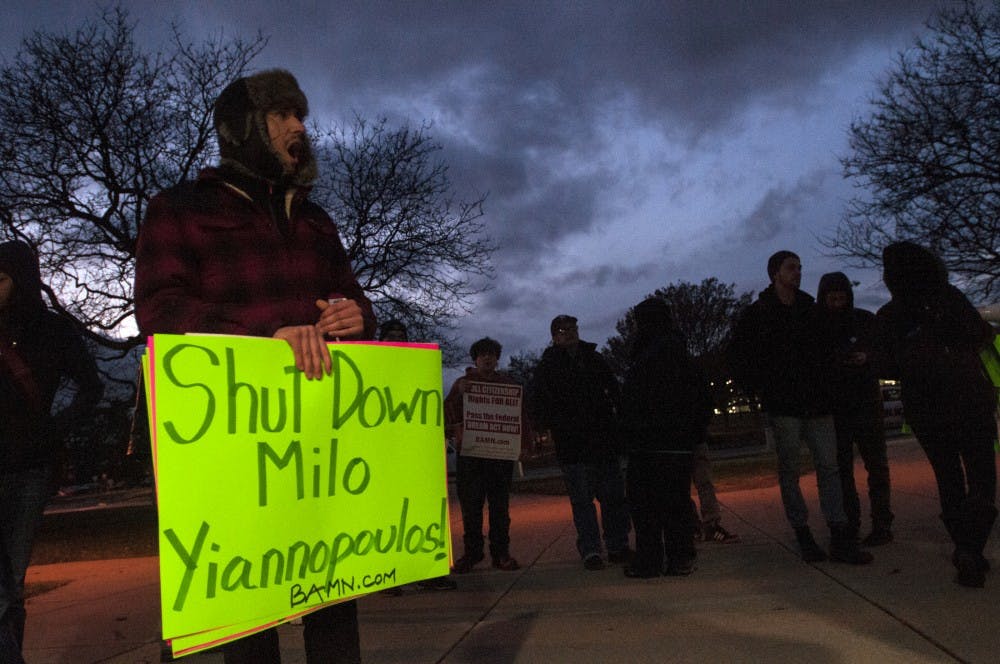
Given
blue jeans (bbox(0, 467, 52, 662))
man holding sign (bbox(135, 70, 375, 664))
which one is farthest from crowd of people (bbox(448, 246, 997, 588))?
blue jeans (bbox(0, 467, 52, 662))

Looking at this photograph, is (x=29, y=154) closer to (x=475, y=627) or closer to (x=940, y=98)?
(x=475, y=627)

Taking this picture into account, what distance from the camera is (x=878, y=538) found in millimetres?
5812

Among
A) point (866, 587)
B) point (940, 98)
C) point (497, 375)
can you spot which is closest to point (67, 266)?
point (497, 375)

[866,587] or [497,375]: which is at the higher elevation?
[497,375]

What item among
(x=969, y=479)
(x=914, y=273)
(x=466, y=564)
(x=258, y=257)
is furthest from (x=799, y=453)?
(x=258, y=257)

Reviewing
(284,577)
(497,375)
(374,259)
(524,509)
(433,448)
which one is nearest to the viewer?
(284,577)

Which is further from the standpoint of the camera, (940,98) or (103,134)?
(940,98)

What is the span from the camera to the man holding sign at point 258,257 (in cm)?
200

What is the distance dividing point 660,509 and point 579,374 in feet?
4.50

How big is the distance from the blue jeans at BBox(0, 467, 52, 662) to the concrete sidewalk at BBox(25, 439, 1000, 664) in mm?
1365

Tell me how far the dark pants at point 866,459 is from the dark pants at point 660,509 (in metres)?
1.08

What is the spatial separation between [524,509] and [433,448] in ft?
36.1

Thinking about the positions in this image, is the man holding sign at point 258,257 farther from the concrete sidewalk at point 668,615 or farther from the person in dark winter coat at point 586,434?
the person in dark winter coat at point 586,434

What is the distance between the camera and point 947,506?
4527mm
